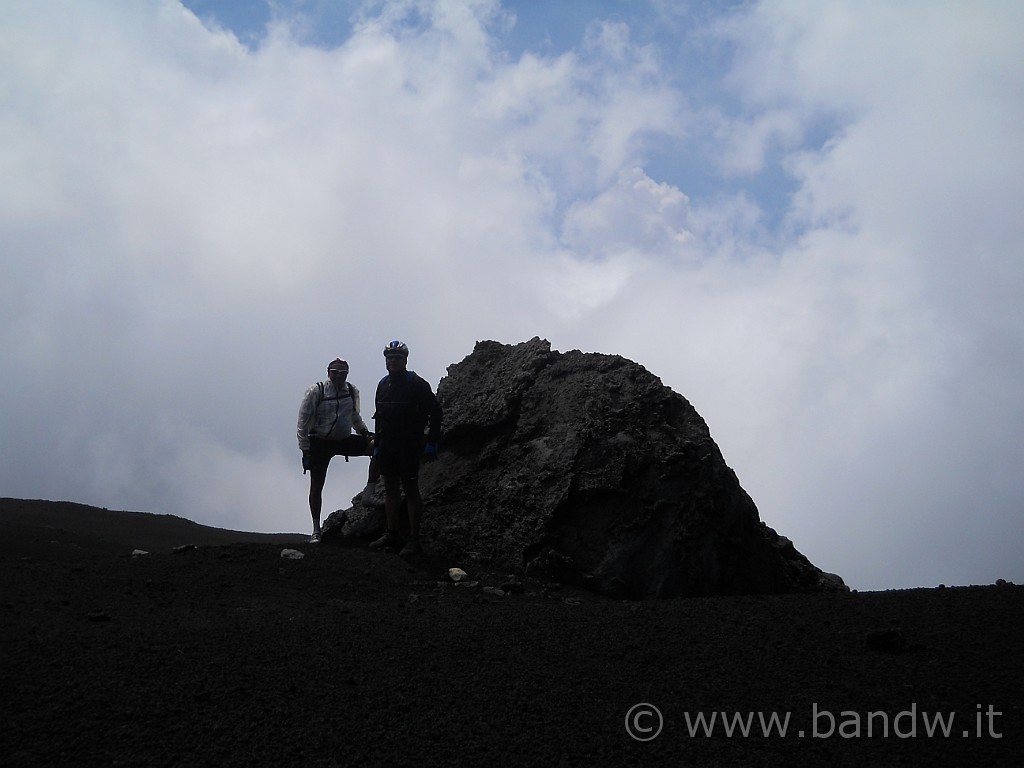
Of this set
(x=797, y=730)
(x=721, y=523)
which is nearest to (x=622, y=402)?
(x=721, y=523)

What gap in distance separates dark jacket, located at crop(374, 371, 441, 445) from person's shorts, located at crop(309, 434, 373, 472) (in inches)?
47.9

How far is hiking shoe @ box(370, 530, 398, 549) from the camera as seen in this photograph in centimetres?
1041

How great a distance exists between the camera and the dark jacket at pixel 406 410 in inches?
410

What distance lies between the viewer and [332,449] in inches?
462

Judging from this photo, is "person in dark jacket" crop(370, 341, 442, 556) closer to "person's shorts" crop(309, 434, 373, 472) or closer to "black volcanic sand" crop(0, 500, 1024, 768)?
"person's shorts" crop(309, 434, 373, 472)

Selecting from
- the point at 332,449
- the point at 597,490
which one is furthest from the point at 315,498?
the point at 597,490

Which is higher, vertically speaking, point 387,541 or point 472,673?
point 387,541

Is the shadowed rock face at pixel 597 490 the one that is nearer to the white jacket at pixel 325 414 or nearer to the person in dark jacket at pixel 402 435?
the person in dark jacket at pixel 402 435

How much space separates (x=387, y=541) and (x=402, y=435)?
4.01 ft

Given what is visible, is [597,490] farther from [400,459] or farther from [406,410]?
[406,410]

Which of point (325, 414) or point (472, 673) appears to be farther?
point (325, 414)

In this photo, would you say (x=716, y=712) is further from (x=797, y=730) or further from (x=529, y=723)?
(x=529, y=723)

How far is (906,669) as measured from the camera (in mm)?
6285

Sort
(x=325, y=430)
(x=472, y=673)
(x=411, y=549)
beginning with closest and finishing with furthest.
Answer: (x=472, y=673), (x=411, y=549), (x=325, y=430)
